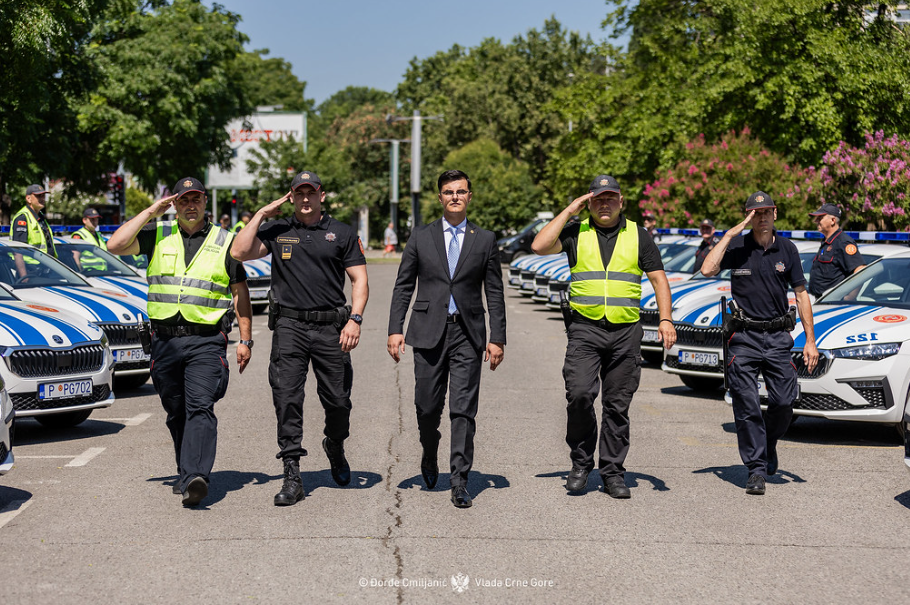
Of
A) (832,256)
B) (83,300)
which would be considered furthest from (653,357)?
(83,300)

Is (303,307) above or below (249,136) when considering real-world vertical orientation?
below

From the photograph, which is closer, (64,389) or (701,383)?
(64,389)

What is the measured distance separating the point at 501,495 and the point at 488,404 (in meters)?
4.16

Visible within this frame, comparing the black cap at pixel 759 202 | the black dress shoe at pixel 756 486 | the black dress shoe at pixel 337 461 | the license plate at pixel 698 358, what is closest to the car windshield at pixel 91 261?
the license plate at pixel 698 358

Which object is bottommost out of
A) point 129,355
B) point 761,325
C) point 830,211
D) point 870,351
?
point 129,355

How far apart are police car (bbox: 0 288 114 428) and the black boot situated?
3021 mm

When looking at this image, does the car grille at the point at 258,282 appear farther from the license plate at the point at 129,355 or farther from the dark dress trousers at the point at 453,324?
the dark dress trousers at the point at 453,324

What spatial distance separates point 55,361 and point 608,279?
4.73 m

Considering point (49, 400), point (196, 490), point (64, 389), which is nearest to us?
point (196, 490)

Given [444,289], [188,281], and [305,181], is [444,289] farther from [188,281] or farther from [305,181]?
[188,281]

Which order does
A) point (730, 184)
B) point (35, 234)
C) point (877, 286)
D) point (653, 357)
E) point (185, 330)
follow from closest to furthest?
point (185, 330) < point (877, 286) < point (35, 234) < point (653, 357) < point (730, 184)

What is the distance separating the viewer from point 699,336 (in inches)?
484

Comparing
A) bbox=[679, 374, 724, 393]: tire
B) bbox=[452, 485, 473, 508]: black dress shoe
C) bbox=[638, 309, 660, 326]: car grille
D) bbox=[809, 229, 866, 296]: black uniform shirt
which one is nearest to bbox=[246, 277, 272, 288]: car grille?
bbox=[638, 309, 660, 326]: car grille

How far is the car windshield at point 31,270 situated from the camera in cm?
1166
